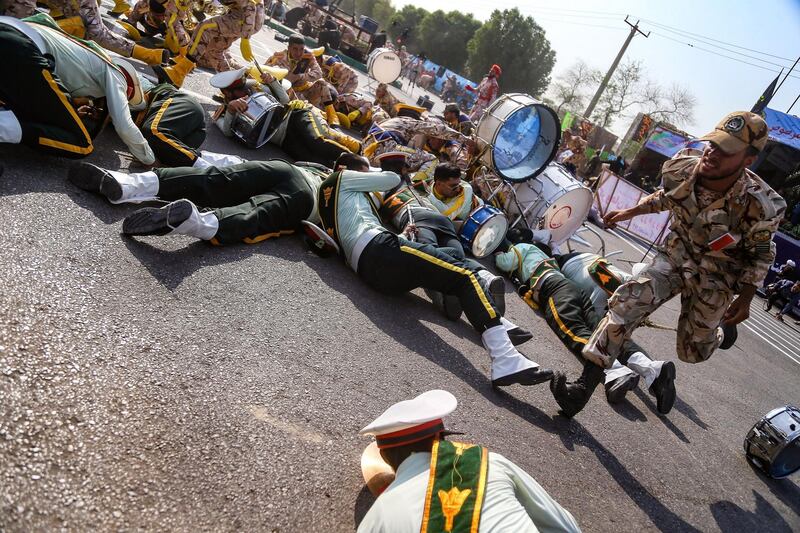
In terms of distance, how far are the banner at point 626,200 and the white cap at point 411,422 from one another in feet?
38.5

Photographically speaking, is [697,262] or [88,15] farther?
[88,15]

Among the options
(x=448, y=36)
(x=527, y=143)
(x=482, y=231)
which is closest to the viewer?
(x=482, y=231)

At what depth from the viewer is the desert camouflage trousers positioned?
3.02 metres

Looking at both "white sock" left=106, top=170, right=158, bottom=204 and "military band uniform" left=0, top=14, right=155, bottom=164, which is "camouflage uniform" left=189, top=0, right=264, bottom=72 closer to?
"military band uniform" left=0, top=14, right=155, bottom=164

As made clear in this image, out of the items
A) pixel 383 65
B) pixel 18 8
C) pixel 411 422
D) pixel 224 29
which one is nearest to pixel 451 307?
pixel 411 422

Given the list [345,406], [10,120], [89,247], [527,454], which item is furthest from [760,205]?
[10,120]

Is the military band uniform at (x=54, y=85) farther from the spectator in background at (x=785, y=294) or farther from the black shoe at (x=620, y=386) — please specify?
the spectator in background at (x=785, y=294)

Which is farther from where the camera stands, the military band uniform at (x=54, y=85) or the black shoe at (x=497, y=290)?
the black shoe at (x=497, y=290)

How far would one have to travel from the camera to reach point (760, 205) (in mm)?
2771

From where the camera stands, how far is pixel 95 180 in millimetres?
2932

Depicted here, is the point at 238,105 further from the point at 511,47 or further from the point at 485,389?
the point at 511,47

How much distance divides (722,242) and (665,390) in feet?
4.22

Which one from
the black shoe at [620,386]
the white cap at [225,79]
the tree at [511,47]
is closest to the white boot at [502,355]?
the black shoe at [620,386]

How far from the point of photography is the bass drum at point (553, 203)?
20.7 feet
